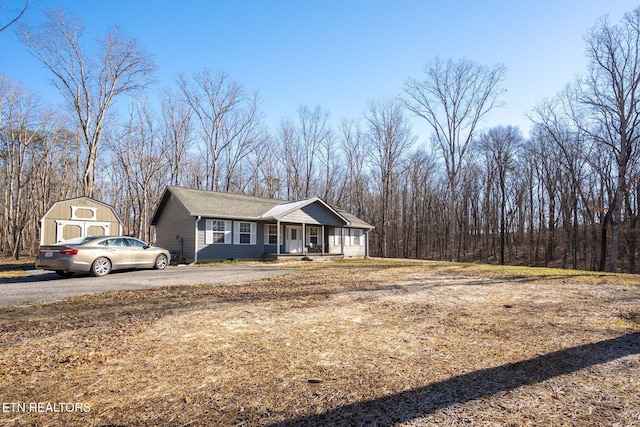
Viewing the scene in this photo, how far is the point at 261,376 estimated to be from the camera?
304 centimetres

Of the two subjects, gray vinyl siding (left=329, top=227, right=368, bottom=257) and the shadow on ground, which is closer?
the shadow on ground

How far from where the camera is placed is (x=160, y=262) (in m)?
13.2

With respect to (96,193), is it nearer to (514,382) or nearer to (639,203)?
(514,382)

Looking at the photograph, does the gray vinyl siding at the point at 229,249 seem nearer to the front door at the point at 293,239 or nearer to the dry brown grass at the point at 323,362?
the front door at the point at 293,239

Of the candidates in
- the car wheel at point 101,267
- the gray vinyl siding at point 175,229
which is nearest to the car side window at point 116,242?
the car wheel at point 101,267

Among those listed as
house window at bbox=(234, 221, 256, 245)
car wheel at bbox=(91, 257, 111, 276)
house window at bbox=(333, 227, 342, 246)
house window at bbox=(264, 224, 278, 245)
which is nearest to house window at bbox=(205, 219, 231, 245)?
house window at bbox=(234, 221, 256, 245)

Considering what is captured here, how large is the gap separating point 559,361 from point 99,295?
8278 mm

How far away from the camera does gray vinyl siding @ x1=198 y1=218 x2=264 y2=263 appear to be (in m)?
17.8

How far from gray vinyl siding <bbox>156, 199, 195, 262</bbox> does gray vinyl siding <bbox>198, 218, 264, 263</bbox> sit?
0.46 meters

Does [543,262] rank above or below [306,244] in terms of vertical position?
below

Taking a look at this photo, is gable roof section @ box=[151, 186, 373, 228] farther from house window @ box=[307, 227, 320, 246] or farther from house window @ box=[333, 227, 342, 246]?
house window @ box=[307, 227, 320, 246]

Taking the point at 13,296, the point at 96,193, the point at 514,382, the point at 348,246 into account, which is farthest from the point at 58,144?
the point at 514,382

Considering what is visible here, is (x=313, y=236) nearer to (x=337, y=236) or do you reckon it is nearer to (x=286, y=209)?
(x=337, y=236)

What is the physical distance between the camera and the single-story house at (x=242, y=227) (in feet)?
59.1
